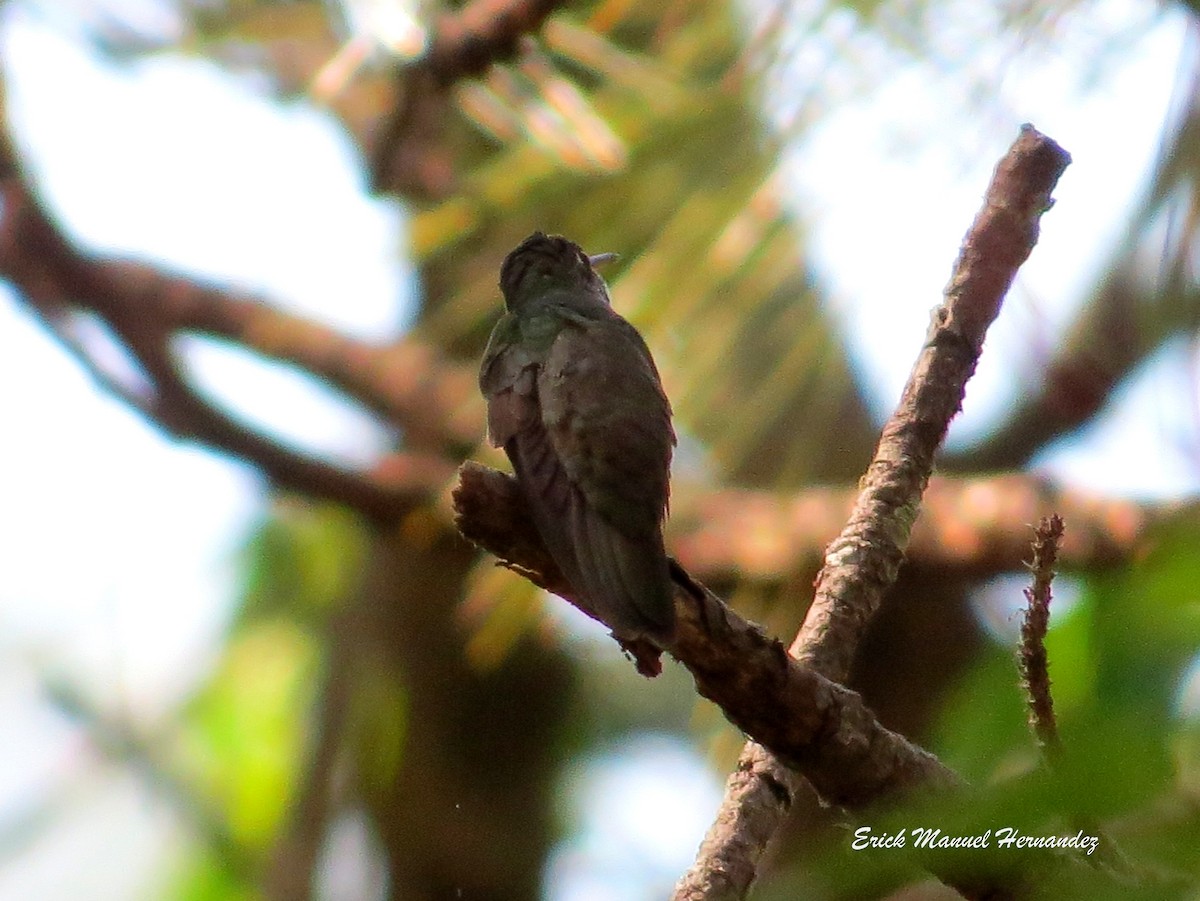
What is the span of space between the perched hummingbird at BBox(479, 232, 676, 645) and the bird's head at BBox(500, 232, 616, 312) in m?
0.12

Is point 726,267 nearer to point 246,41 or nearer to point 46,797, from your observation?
point 246,41

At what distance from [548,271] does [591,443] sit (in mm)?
825

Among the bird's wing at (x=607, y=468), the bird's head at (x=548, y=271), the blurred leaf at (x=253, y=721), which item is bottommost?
the bird's wing at (x=607, y=468)

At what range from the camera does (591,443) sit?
193 centimetres

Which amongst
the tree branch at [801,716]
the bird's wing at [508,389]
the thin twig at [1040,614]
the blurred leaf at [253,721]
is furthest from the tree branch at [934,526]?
the blurred leaf at [253,721]

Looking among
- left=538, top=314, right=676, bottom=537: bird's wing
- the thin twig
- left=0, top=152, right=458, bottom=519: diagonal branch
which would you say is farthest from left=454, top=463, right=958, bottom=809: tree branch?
left=0, top=152, right=458, bottom=519: diagonal branch

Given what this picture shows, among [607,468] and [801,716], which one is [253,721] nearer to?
[607,468]

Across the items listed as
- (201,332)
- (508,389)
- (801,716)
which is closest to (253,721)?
(201,332)

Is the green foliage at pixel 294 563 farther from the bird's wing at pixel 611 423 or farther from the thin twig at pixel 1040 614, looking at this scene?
the thin twig at pixel 1040 614

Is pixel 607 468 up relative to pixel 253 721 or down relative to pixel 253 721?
down

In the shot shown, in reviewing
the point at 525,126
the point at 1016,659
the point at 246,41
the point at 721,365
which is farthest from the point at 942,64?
the point at 246,41

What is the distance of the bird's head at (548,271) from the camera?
8.67 feet

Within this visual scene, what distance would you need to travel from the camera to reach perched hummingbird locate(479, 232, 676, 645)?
5.20ft

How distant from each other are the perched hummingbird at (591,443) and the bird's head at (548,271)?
0.12 metres
